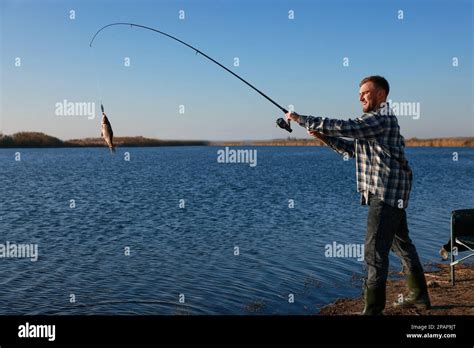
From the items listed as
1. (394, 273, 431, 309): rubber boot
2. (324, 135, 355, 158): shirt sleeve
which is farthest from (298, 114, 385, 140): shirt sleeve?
(394, 273, 431, 309): rubber boot

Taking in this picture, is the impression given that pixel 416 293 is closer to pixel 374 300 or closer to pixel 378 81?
pixel 374 300

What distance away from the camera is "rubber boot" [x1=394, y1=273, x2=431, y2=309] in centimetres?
662


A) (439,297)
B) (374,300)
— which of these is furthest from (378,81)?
(439,297)

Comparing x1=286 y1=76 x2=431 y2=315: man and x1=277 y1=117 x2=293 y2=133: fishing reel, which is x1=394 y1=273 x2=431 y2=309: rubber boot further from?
x1=277 y1=117 x2=293 y2=133: fishing reel

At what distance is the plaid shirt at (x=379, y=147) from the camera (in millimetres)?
5770

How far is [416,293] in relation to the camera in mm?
6762

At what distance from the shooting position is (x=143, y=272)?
12727 mm

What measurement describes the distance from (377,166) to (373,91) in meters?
0.79

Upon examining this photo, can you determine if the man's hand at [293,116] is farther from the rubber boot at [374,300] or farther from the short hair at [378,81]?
the rubber boot at [374,300]

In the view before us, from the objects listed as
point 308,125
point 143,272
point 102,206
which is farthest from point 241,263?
point 102,206

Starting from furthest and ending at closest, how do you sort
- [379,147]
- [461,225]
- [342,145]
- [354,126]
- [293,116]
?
[461,225] < [342,145] < [293,116] < [379,147] < [354,126]

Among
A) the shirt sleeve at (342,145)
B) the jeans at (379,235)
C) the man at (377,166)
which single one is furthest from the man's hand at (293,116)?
the jeans at (379,235)

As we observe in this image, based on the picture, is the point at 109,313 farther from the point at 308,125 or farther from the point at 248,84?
the point at 308,125
